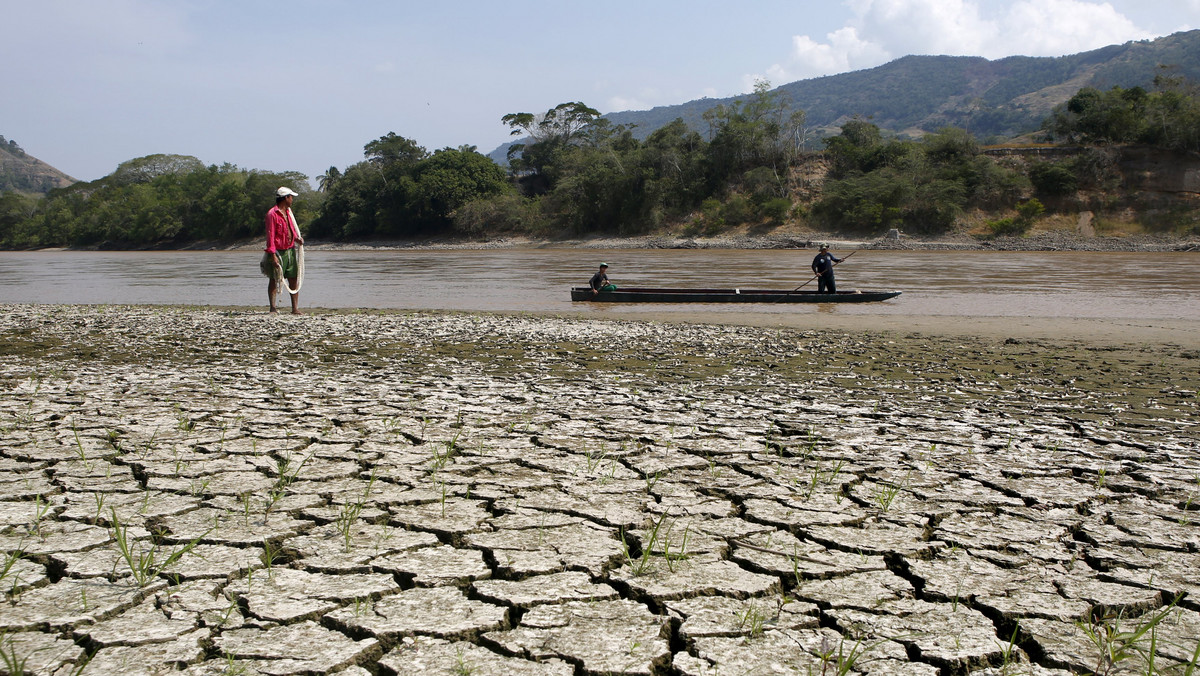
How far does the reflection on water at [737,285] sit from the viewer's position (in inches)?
617

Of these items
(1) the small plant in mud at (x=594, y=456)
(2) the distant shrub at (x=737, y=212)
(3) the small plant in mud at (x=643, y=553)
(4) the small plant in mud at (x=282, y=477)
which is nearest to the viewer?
(3) the small plant in mud at (x=643, y=553)

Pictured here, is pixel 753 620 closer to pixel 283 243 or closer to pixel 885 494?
pixel 885 494

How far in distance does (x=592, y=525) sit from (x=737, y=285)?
19500mm

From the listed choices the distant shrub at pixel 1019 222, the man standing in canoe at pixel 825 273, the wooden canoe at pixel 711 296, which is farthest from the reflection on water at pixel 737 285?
the distant shrub at pixel 1019 222

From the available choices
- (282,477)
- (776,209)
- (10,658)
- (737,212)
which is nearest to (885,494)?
(282,477)

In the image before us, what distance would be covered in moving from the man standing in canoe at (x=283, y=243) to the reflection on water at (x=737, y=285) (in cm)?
469

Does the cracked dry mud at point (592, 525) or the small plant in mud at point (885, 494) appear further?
the small plant in mud at point (885, 494)

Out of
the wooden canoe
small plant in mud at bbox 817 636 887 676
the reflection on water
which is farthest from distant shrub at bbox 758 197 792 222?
small plant in mud at bbox 817 636 887 676

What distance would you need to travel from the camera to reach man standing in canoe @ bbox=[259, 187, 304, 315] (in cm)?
993

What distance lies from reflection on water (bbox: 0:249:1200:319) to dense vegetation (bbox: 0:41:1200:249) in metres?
15.1

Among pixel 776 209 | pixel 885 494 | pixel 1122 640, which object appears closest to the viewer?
pixel 1122 640

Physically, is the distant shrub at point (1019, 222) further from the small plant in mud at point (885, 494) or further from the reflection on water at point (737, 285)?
the small plant in mud at point (885, 494)

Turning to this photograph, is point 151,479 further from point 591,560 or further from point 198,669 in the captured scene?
point 591,560

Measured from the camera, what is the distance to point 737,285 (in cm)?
2225
